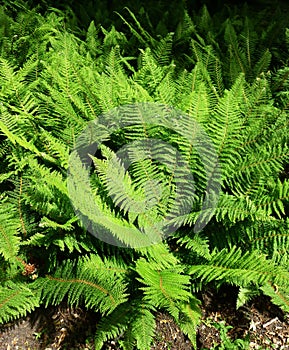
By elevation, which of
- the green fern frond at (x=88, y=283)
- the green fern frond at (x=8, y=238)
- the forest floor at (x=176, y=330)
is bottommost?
the forest floor at (x=176, y=330)

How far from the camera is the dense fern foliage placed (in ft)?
7.34

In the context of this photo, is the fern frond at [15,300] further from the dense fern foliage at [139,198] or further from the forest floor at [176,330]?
the forest floor at [176,330]

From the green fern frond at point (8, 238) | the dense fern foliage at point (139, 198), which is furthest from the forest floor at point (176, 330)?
the green fern frond at point (8, 238)

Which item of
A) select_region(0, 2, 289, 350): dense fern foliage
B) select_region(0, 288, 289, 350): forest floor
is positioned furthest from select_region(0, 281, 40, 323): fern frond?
select_region(0, 288, 289, 350): forest floor

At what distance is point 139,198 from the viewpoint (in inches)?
94.0

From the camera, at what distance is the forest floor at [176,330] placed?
2.37 m

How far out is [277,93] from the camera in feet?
9.98

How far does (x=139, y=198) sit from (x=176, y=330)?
0.79m

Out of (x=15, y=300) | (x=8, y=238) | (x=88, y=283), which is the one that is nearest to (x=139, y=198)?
(x=88, y=283)

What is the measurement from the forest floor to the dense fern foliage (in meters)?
0.10

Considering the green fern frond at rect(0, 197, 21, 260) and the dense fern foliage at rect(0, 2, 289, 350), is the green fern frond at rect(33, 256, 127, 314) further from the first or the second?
the green fern frond at rect(0, 197, 21, 260)

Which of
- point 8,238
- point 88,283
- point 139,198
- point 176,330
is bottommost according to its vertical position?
point 176,330

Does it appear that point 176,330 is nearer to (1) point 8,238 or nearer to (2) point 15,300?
(2) point 15,300

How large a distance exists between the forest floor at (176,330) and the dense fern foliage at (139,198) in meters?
0.10
